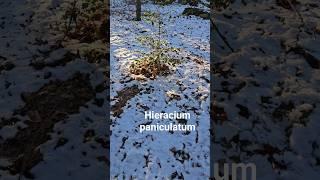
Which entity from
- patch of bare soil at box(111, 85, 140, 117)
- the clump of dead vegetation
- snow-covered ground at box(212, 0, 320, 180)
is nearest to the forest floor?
patch of bare soil at box(111, 85, 140, 117)

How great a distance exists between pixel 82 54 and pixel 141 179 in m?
3.93

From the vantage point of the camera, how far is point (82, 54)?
9352 mm

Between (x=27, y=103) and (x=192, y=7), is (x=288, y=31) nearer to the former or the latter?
(x=192, y=7)

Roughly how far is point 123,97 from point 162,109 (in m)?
0.92

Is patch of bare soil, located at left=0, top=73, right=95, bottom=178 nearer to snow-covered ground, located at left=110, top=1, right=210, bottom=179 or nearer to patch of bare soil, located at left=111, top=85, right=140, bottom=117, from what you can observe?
patch of bare soil, located at left=111, top=85, right=140, bottom=117

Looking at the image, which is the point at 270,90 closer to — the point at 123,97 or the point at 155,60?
the point at 155,60

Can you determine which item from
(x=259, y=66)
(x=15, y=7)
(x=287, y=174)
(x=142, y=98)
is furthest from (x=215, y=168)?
(x=15, y=7)

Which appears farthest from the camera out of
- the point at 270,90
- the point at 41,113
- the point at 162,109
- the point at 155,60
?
the point at 155,60

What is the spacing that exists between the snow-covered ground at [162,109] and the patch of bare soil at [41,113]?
0.75 meters

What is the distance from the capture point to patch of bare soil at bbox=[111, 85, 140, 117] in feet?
26.0

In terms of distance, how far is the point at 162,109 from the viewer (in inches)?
318

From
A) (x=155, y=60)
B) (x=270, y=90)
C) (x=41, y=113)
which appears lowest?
(x=41, y=113)

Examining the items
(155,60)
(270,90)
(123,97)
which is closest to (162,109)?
(123,97)

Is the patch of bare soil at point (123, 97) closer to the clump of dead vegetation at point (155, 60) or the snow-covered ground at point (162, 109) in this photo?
the snow-covered ground at point (162, 109)
